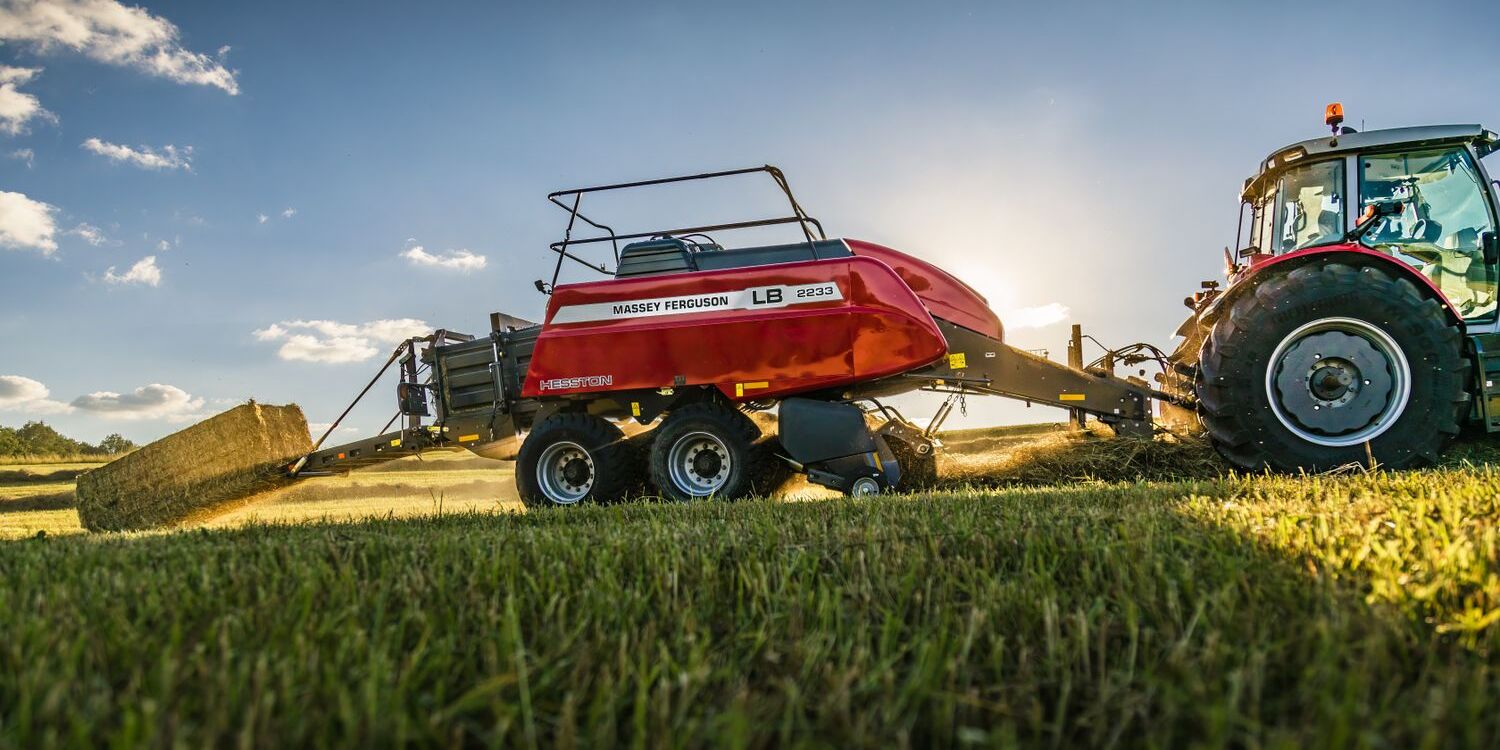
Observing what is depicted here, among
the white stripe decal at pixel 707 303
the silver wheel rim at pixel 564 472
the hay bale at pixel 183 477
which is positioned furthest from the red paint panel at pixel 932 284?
the hay bale at pixel 183 477

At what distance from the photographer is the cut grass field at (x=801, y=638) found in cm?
135

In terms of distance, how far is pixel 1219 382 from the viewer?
5.97 meters

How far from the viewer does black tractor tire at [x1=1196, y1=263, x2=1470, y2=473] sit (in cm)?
568

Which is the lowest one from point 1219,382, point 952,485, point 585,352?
point 952,485

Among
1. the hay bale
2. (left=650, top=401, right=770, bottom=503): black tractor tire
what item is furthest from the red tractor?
the hay bale

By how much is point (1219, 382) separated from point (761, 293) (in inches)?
128

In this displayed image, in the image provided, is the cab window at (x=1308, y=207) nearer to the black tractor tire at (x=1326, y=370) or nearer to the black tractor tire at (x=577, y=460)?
the black tractor tire at (x=1326, y=370)

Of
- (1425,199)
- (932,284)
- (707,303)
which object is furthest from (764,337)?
(1425,199)

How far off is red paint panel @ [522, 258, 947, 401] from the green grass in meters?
3.60

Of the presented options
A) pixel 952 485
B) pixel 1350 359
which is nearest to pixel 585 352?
pixel 952 485

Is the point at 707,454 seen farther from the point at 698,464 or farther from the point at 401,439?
the point at 401,439

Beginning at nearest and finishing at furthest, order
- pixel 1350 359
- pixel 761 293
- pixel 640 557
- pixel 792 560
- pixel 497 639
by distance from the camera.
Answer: pixel 497 639
pixel 792 560
pixel 640 557
pixel 1350 359
pixel 761 293

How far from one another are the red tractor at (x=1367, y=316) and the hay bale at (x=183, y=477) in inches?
343

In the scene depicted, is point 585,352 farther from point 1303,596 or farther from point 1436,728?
point 1436,728
